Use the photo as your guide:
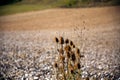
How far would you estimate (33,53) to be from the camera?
21.7 feet

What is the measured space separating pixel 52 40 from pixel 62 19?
627 millimetres

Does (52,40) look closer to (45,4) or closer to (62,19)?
(62,19)

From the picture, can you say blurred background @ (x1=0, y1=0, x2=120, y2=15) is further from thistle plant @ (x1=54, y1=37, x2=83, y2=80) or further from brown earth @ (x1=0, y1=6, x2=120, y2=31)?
thistle plant @ (x1=54, y1=37, x2=83, y2=80)

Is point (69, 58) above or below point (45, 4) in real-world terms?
below

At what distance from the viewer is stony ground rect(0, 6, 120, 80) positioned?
209 inches

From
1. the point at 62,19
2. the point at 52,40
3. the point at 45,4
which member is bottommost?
the point at 52,40

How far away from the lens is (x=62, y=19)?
6.11 metres

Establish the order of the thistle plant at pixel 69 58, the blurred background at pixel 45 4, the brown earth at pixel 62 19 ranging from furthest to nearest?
1. the brown earth at pixel 62 19
2. the blurred background at pixel 45 4
3. the thistle plant at pixel 69 58

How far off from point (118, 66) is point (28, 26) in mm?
2259

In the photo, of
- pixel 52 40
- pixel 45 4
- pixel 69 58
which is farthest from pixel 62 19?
pixel 69 58

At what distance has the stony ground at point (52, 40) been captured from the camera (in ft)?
17.4

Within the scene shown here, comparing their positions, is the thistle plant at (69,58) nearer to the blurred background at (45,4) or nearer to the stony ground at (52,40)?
the stony ground at (52,40)

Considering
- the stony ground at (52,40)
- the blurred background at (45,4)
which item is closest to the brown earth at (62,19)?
the stony ground at (52,40)

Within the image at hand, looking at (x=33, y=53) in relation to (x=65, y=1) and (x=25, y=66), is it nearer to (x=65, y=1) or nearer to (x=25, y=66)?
(x=25, y=66)
